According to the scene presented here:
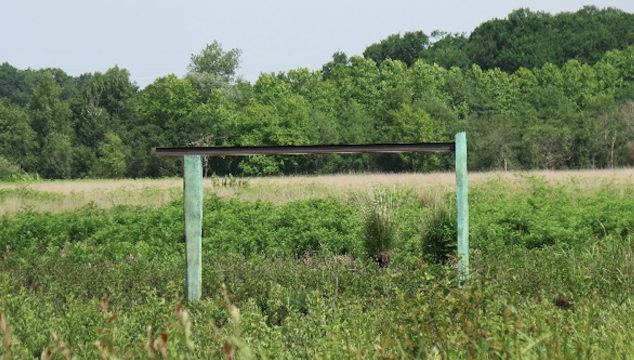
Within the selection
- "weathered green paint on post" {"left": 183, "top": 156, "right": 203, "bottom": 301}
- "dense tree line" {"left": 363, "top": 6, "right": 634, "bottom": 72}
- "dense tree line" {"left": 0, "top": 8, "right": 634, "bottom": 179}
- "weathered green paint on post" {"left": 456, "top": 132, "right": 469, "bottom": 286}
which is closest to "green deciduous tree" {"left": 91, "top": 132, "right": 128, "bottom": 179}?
"dense tree line" {"left": 0, "top": 8, "right": 634, "bottom": 179}

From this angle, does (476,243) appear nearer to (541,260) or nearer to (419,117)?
(541,260)

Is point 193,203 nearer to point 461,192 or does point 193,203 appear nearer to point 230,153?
point 230,153

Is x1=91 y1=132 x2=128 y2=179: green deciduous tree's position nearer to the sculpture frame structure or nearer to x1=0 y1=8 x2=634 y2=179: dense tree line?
x1=0 y1=8 x2=634 y2=179: dense tree line

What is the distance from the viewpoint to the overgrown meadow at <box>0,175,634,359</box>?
3.92 m

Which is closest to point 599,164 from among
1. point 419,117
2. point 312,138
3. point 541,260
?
point 419,117

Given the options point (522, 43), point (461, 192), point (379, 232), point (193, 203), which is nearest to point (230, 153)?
point (193, 203)

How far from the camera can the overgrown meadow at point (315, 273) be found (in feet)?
12.9

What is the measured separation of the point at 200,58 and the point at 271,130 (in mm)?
20361

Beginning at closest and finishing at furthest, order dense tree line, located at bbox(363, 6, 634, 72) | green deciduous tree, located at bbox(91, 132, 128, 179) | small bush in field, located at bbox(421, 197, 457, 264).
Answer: small bush in field, located at bbox(421, 197, 457, 264) < green deciduous tree, located at bbox(91, 132, 128, 179) < dense tree line, located at bbox(363, 6, 634, 72)

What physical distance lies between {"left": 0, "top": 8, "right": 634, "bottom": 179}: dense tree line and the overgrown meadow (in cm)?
3476

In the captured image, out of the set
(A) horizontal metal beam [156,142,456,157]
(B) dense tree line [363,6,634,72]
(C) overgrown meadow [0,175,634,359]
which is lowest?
(C) overgrown meadow [0,175,634,359]

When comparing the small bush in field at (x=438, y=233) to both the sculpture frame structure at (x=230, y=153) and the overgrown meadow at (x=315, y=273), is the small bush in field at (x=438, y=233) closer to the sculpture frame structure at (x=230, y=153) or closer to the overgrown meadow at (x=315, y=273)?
the overgrown meadow at (x=315, y=273)

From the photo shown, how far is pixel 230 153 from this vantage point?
20.2 feet

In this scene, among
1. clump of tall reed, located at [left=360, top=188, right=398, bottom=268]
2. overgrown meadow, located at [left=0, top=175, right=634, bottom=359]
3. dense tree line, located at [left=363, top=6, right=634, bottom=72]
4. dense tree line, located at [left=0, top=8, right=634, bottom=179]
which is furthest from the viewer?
dense tree line, located at [left=363, top=6, right=634, bottom=72]
